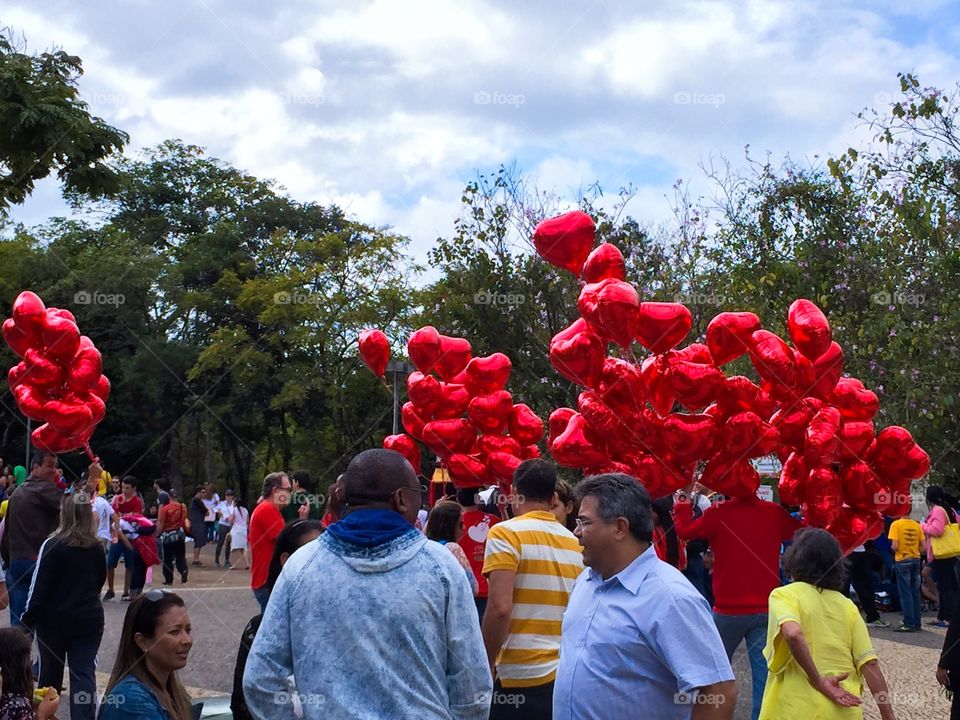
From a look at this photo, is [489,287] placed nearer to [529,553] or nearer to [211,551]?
[211,551]

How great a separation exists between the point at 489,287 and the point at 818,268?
20.6ft

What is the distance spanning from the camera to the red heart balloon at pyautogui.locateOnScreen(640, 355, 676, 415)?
788 cm

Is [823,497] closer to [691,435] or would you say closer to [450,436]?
[691,435]

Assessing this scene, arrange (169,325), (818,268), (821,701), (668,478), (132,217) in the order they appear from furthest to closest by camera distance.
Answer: (132,217), (169,325), (818,268), (668,478), (821,701)

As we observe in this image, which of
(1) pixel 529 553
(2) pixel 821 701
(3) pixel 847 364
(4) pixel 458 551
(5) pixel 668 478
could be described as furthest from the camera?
(3) pixel 847 364

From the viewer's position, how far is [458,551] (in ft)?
18.6

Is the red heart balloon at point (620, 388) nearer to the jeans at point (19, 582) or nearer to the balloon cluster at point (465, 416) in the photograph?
the balloon cluster at point (465, 416)

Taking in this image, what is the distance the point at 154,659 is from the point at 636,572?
1.61m

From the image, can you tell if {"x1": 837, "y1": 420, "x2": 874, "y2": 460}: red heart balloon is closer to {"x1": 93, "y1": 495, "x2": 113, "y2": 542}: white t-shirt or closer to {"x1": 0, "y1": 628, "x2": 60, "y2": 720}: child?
{"x1": 0, "y1": 628, "x2": 60, "y2": 720}: child

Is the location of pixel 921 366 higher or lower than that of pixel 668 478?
higher

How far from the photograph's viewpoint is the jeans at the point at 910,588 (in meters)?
13.2

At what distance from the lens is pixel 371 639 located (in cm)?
301

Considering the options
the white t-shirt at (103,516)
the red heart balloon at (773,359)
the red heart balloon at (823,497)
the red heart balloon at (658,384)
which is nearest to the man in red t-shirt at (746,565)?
the red heart balloon at (823,497)

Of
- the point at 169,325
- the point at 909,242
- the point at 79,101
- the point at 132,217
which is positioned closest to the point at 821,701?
the point at 79,101
